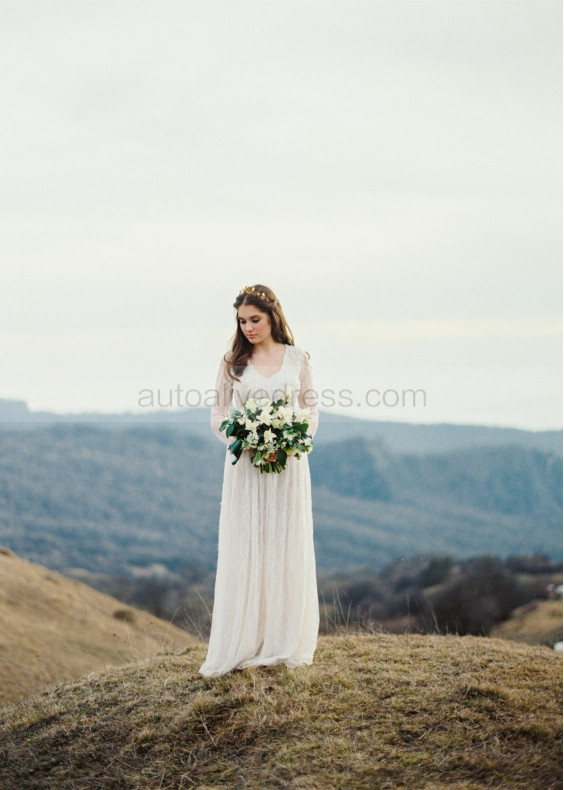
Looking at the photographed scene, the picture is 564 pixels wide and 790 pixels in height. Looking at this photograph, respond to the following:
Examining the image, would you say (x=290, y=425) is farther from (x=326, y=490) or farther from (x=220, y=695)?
(x=326, y=490)

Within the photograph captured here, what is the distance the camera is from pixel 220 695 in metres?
7.14

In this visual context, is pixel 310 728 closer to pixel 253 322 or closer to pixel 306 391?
pixel 306 391

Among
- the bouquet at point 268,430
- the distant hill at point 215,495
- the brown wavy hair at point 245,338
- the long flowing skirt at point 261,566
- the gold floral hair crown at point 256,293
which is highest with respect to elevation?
the gold floral hair crown at point 256,293

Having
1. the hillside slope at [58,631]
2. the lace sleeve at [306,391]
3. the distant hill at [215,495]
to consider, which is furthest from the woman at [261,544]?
the distant hill at [215,495]

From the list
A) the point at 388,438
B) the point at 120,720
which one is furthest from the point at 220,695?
the point at 388,438

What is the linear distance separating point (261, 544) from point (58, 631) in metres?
5.78

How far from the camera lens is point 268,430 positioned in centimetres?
705

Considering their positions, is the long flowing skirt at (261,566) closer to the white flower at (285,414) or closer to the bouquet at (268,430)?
the bouquet at (268,430)

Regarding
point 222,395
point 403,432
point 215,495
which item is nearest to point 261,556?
point 222,395

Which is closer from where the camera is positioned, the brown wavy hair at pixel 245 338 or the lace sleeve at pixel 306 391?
the brown wavy hair at pixel 245 338

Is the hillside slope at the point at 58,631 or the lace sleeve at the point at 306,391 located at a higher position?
the lace sleeve at the point at 306,391

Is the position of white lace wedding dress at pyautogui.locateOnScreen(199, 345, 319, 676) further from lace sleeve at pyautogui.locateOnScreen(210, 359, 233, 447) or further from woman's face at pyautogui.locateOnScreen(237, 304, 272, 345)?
woman's face at pyautogui.locateOnScreen(237, 304, 272, 345)

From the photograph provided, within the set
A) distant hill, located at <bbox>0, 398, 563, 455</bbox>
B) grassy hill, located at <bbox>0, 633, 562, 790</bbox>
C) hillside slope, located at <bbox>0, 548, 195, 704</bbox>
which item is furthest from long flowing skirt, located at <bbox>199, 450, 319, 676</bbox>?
distant hill, located at <bbox>0, 398, 563, 455</bbox>

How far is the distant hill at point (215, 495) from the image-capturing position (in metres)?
40.0
